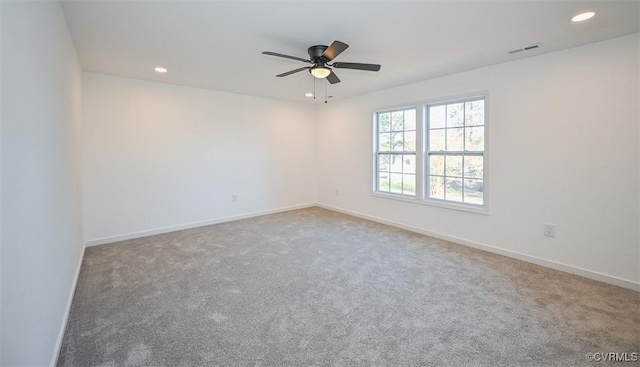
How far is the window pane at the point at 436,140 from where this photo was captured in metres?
4.40

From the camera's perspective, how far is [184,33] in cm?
273

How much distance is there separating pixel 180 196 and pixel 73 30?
2.79 m

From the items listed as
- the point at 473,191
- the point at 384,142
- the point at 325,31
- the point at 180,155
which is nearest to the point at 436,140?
the point at 473,191

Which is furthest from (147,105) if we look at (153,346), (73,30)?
(153,346)

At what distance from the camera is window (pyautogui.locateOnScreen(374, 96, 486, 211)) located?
4.02 m

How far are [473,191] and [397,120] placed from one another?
5.82 ft

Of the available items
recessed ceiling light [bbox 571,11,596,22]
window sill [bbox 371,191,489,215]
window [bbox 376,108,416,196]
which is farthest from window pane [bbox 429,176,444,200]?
recessed ceiling light [bbox 571,11,596,22]

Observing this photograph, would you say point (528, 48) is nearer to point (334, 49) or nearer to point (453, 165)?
point (453, 165)

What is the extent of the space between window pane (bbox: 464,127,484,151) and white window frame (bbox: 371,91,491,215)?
106mm

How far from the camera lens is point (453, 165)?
4.28 meters

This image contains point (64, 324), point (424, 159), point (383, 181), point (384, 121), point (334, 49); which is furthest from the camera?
point (383, 181)

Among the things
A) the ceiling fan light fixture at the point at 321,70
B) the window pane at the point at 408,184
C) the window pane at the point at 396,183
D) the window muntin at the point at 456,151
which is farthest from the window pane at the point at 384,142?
the ceiling fan light fixture at the point at 321,70

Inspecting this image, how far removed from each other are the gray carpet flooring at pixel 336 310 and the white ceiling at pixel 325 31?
95.7 inches

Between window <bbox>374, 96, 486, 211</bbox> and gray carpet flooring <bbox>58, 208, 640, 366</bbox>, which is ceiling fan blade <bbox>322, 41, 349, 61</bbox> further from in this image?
window <bbox>374, 96, 486, 211</bbox>
